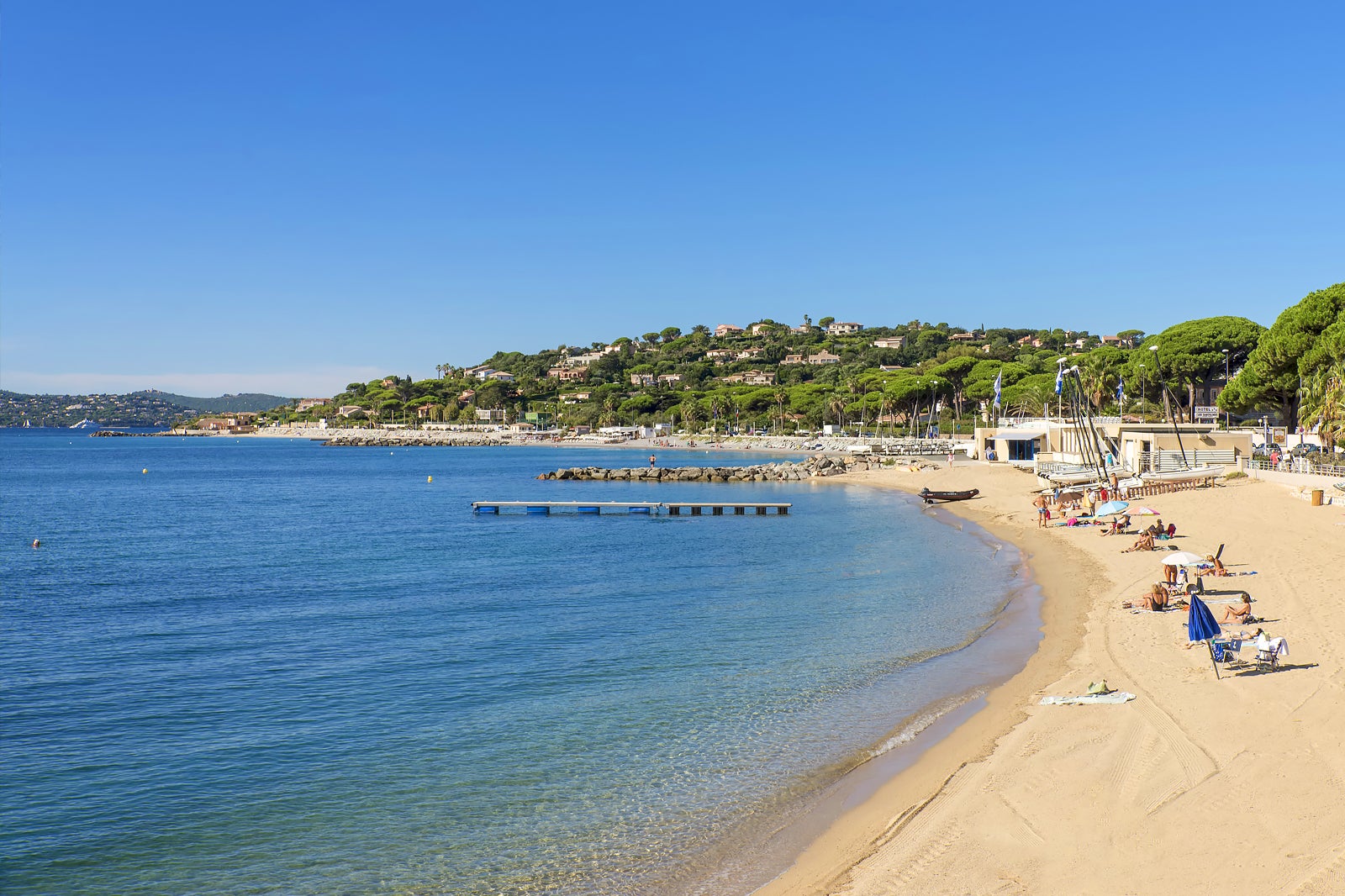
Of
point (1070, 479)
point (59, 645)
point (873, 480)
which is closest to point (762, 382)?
point (873, 480)

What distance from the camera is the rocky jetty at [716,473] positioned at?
75250 mm

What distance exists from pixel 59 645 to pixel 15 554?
20373 millimetres

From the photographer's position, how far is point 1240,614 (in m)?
17.0

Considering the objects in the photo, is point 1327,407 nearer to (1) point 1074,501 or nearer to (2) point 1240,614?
(1) point 1074,501

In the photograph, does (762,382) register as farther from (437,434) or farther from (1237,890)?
(1237,890)

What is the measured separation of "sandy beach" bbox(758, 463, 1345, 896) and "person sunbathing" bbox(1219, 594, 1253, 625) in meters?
0.20

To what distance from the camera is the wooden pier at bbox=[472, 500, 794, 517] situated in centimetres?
5094

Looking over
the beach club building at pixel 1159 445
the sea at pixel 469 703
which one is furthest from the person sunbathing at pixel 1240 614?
the beach club building at pixel 1159 445

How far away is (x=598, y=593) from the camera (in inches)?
1044

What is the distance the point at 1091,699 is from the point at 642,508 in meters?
40.5

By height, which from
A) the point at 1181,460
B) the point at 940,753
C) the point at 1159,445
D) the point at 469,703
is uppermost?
the point at 1159,445

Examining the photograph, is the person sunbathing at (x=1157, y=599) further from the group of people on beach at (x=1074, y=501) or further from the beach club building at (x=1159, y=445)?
the beach club building at (x=1159, y=445)

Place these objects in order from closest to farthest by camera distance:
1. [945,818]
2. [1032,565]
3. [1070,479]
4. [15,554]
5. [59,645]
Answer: [945,818]
[59,645]
[1032,565]
[15,554]
[1070,479]

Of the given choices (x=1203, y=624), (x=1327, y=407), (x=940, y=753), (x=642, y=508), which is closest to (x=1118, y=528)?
(x=1327, y=407)
